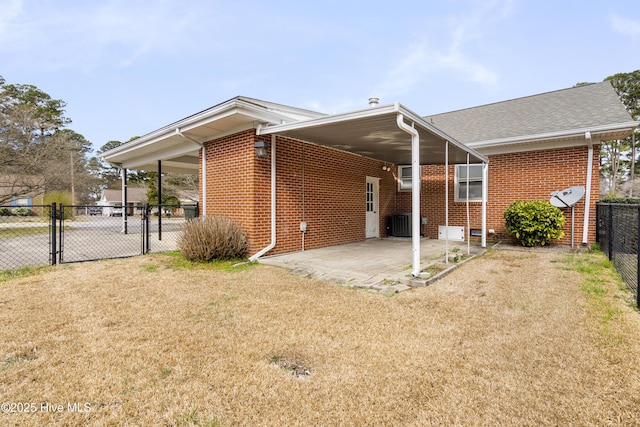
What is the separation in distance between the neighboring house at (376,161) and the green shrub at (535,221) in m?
0.69

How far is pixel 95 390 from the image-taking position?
2098 millimetres

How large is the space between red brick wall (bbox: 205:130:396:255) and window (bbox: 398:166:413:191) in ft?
8.30

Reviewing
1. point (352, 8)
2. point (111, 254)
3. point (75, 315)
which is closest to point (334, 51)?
point (352, 8)

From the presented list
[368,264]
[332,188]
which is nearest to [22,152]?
[332,188]

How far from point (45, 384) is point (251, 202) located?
177 inches

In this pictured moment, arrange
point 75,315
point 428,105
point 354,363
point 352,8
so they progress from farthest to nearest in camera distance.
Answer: point 428,105 → point 352,8 → point 75,315 → point 354,363

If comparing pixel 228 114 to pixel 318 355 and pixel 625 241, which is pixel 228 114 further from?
pixel 625 241

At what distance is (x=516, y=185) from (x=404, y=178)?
3426 millimetres

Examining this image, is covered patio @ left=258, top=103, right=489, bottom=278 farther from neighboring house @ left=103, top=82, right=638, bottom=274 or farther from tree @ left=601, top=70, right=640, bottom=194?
tree @ left=601, top=70, right=640, bottom=194

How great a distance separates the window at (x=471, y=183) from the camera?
9805 mm

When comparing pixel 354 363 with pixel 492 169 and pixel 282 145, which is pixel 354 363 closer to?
pixel 282 145

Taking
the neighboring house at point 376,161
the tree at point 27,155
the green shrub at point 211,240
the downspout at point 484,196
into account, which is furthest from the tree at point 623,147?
the tree at point 27,155

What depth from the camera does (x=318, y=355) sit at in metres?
2.61

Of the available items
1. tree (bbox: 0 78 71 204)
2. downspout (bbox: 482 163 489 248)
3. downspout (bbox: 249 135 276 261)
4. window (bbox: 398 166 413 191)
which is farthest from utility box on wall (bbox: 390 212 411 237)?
tree (bbox: 0 78 71 204)
